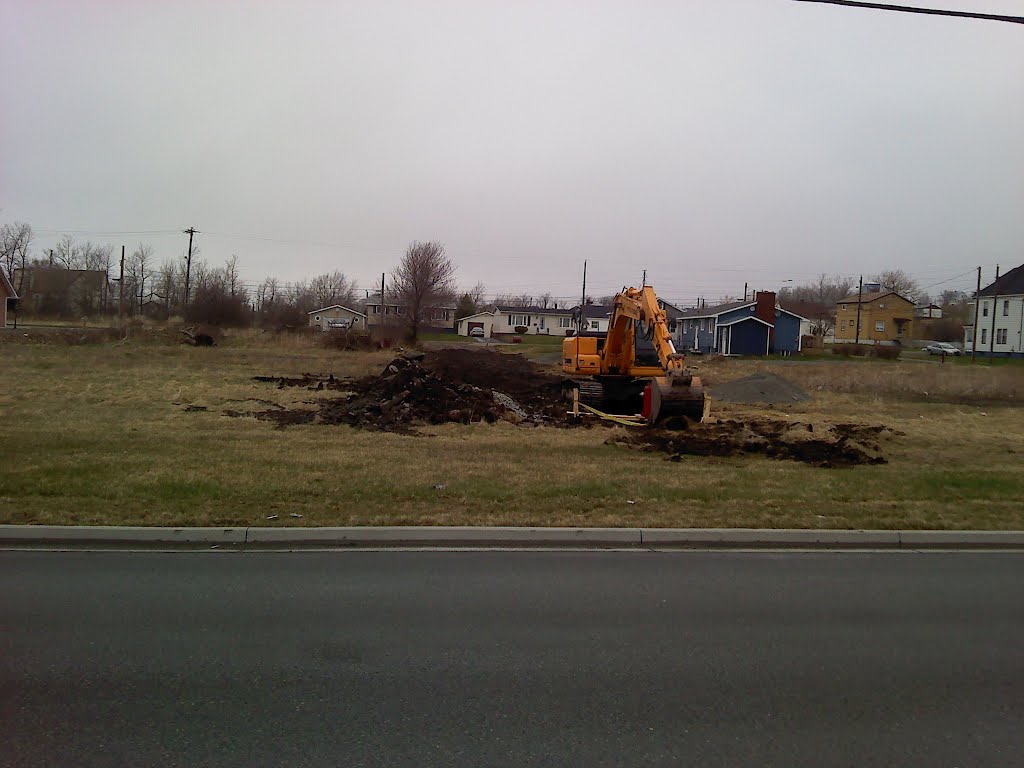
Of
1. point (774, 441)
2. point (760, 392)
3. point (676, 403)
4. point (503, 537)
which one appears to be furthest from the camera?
point (760, 392)

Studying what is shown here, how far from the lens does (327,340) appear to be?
54.4m

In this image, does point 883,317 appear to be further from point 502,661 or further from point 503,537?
point 502,661

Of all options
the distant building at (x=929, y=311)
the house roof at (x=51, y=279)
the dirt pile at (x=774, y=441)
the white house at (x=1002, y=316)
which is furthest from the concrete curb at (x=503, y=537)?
the distant building at (x=929, y=311)

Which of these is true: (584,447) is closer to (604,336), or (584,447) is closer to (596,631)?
(596,631)

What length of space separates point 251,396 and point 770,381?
688 inches

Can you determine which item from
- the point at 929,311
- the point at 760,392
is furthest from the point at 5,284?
the point at 929,311

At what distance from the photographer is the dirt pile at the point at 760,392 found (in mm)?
27484

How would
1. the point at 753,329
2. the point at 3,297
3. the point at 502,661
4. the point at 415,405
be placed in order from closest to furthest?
the point at 502,661, the point at 415,405, the point at 3,297, the point at 753,329

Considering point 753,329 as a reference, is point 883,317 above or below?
above

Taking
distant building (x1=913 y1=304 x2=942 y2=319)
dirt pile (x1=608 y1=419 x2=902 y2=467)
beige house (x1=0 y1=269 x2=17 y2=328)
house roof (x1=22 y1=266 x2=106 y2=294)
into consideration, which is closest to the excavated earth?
dirt pile (x1=608 y1=419 x2=902 y2=467)

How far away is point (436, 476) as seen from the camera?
1119cm

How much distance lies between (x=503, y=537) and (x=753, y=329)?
6252cm

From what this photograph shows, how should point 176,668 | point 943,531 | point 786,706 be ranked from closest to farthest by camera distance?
1. point 786,706
2. point 176,668
3. point 943,531

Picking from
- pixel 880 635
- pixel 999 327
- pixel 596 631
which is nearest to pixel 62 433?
pixel 596 631
